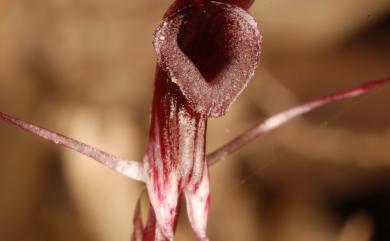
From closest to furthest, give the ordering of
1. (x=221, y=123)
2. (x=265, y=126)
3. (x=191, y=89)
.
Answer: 1. (x=191, y=89)
2. (x=265, y=126)
3. (x=221, y=123)

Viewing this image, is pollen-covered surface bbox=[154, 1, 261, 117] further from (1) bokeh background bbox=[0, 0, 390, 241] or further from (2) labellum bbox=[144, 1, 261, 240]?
(1) bokeh background bbox=[0, 0, 390, 241]

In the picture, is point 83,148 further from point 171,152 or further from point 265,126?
point 265,126

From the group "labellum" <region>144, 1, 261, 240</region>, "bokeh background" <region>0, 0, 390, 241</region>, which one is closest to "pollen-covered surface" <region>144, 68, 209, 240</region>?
"labellum" <region>144, 1, 261, 240</region>

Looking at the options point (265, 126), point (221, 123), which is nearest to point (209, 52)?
point (265, 126)

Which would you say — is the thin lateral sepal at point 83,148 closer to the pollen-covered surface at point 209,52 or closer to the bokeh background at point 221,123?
the pollen-covered surface at point 209,52

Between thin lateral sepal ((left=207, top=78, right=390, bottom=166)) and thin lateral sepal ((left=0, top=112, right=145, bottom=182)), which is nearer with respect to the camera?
thin lateral sepal ((left=0, top=112, right=145, bottom=182))
